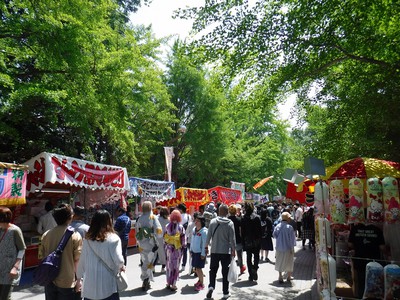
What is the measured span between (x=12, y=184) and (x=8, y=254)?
131 inches

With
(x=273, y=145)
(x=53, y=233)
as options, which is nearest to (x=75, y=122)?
(x=53, y=233)

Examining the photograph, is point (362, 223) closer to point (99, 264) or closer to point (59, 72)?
point (99, 264)

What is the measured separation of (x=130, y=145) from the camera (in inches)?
645

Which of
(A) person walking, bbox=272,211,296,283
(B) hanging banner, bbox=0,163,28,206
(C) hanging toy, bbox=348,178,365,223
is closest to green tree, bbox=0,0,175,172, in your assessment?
(B) hanging banner, bbox=0,163,28,206

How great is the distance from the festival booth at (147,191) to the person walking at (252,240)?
240 inches

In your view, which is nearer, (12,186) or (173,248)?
(12,186)

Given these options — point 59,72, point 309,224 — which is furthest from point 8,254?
point 309,224

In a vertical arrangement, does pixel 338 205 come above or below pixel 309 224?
above

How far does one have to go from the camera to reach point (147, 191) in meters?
15.0

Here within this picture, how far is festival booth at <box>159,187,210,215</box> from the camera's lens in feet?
60.6

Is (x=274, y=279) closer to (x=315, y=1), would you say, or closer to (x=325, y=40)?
(x=325, y=40)

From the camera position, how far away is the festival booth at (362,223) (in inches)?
210

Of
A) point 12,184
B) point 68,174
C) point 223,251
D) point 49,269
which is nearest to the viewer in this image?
point 49,269

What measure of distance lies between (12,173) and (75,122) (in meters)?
4.66
